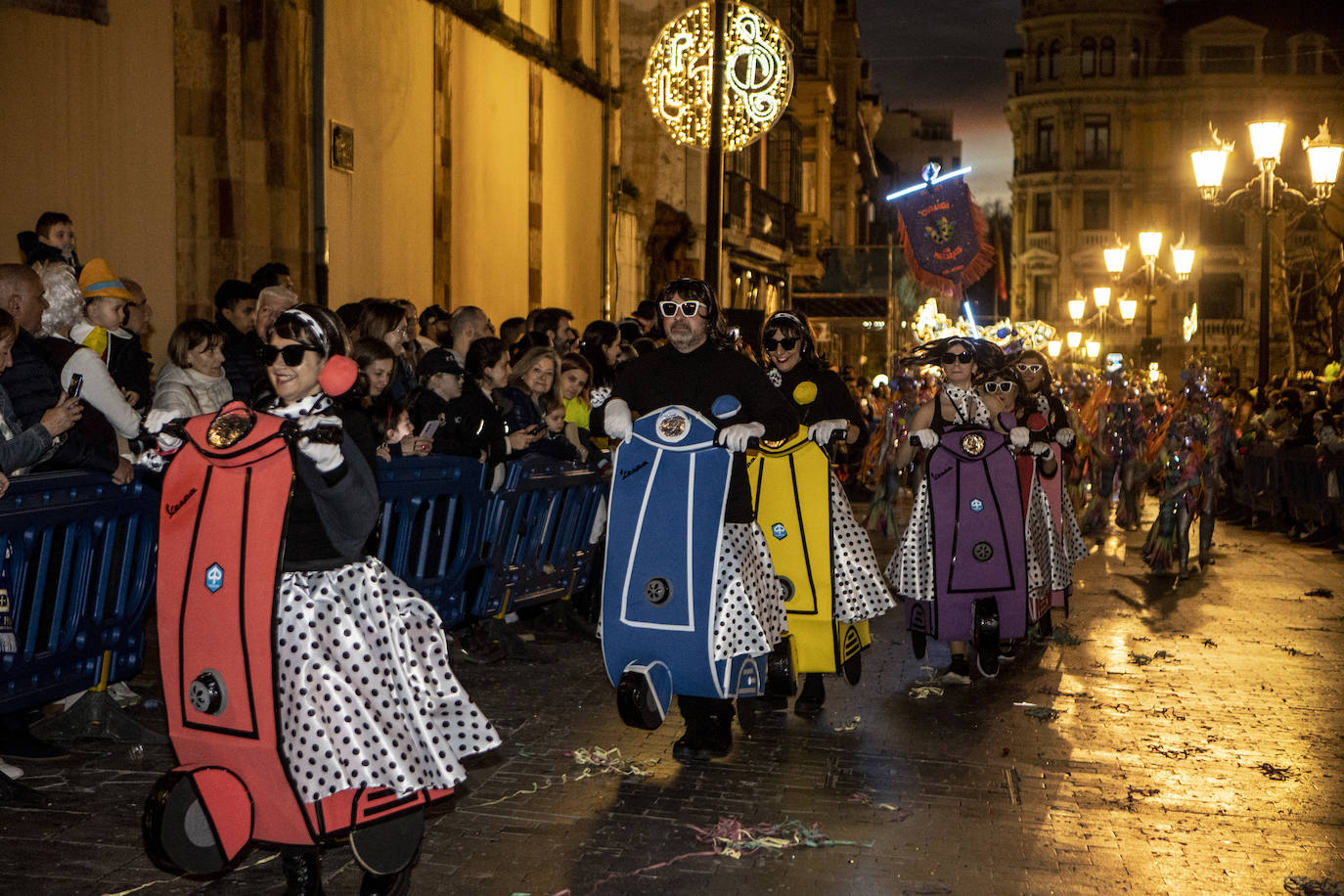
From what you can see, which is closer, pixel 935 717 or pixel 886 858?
pixel 886 858

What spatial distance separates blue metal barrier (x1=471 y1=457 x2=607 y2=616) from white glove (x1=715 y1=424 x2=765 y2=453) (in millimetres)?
2521

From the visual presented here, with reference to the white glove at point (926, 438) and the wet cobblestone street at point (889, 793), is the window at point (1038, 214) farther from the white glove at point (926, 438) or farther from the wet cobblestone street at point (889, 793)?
the white glove at point (926, 438)

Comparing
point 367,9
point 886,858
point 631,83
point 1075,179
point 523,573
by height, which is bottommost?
point 886,858

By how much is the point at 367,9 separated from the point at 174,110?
121 inches

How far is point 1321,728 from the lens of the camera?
7312 millimetres

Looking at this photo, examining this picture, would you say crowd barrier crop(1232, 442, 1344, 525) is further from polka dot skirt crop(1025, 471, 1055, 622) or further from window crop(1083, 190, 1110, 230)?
window crop(1083, 190, 1110, 230)

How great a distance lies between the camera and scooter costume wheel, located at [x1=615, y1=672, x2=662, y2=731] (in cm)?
613

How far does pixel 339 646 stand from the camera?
169 inches

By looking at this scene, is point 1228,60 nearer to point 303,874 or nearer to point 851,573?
point 851,573

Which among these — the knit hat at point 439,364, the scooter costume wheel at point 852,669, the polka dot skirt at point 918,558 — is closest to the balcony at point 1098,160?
the polka dot skirt at point 918,558

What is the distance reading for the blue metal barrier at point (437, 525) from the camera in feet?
24.6

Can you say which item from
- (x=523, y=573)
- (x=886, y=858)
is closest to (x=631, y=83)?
(x=523, y=573)

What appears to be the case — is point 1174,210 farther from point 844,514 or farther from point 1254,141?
point 844,514

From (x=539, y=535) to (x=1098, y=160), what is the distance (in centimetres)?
6832
